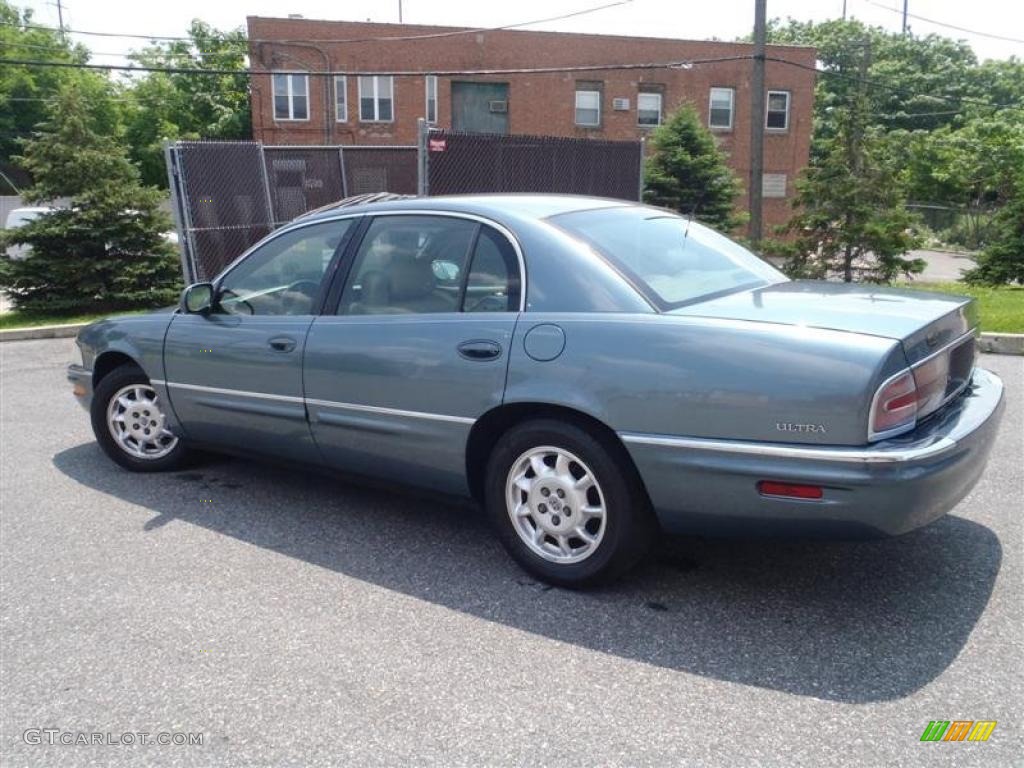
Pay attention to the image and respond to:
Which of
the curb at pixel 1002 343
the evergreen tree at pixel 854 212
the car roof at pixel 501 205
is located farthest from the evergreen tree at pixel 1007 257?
the car roof at pixel 501 205

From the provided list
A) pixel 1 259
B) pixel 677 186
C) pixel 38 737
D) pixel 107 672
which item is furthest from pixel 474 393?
pixel 677 186

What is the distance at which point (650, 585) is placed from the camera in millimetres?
3764

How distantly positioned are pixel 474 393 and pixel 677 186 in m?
17.2

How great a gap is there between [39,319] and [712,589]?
12.8 metres

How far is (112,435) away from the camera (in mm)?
5492

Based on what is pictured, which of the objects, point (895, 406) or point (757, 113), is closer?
point (895, 406)

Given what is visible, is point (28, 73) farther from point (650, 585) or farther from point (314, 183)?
point (650, 585)

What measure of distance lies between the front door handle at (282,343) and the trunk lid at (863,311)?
6.41 ft

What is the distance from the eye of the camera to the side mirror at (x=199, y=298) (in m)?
4.92

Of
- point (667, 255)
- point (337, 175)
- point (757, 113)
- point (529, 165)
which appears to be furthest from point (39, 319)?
point (757, 113)

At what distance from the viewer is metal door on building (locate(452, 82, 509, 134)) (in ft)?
110

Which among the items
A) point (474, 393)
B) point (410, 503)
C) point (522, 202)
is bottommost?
point (410, 503)

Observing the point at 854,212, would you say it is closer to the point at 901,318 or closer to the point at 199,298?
the point at 901,318

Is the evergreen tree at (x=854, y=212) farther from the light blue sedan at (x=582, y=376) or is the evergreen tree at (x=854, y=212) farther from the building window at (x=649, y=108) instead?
the building window at (x=649, y=108)
